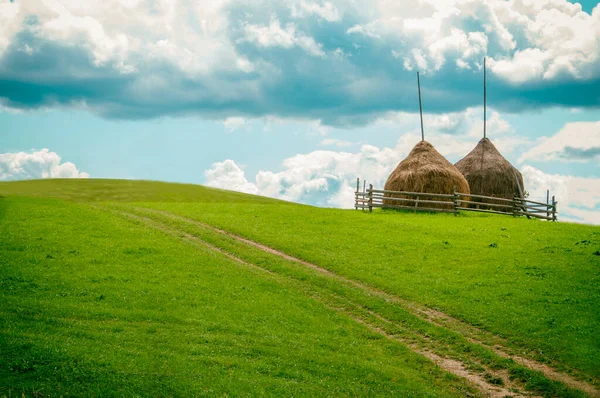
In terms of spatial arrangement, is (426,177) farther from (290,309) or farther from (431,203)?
(290,309)

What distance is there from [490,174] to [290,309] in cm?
4810

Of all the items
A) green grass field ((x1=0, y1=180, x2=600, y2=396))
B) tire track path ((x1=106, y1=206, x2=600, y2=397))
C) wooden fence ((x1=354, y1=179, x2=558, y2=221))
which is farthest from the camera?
wooden fence ((x1=354, y1=179, x2=558, y2=221))

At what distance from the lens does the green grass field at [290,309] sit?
14.7m

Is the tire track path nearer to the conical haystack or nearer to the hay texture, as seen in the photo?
the hay texture

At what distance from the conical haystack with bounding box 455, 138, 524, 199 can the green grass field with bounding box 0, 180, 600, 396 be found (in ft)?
81.1

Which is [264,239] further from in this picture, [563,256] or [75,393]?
[75,393]

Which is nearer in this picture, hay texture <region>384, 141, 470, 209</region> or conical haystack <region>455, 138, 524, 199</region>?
hay texture <region>384, 141, 470, 209</region>

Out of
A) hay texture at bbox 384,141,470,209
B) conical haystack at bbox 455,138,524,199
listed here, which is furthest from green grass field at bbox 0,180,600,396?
conical haystack at bbox 455,138,524,199

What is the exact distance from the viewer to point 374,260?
2867 centimetres

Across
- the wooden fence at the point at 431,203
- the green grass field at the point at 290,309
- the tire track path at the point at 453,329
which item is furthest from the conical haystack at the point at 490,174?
the tire track path at the point at 453,329

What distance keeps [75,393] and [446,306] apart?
14623 mm

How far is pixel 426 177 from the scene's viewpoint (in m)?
51.9

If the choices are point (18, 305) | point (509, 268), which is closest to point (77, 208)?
point (18, 305)

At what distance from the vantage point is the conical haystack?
61.9 meters
